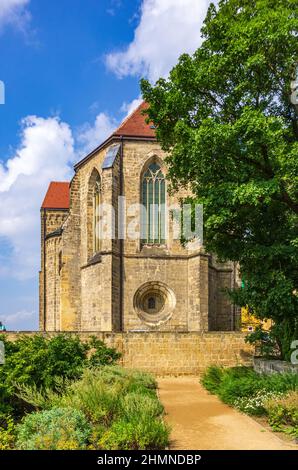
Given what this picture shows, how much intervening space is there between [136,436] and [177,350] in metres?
10.8

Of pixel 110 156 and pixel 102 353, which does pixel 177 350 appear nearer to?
pixel 102 353

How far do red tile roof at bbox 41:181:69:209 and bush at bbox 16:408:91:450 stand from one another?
1090 inches

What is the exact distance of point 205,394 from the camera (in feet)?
40.5

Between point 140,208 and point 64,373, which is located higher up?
point 140,208

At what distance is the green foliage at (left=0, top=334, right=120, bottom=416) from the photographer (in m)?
9.09

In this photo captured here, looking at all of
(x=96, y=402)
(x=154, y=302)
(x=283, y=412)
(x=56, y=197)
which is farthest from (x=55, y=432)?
(x=56, y=197)

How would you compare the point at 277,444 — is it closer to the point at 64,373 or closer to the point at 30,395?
the point at 30,395

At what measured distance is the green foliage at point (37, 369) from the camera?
29.8 feet

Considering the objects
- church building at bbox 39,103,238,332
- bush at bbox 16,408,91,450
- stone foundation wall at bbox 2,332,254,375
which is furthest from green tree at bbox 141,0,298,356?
church building at bbox 39,103,238,332

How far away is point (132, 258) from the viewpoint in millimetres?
23344

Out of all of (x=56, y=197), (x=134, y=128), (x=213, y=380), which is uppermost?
(x=134, y=128)

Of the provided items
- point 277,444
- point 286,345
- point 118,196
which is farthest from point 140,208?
point 277,444

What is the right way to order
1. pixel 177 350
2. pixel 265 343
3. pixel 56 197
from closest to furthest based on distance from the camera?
1. pixel 265 343
2. pixel 177 350
3. pixel 56 197
